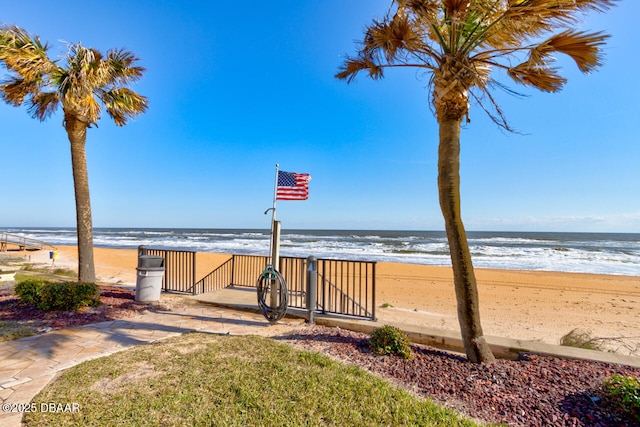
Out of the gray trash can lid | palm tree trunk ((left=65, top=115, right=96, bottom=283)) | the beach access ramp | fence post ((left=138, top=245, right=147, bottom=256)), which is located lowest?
A: the beach access ramp

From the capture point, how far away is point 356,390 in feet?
9.89

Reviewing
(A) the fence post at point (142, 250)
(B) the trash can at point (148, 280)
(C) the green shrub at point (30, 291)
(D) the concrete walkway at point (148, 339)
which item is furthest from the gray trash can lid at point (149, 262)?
(C) the green shrub at point (30, 291)

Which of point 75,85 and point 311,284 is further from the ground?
point 75,85

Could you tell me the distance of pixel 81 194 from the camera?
7.34 m

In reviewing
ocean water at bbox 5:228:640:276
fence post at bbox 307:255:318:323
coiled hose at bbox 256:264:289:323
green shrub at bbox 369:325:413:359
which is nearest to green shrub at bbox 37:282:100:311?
coiled hose at bbox 256:264:289:323

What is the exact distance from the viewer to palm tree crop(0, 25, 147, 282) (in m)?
6.63

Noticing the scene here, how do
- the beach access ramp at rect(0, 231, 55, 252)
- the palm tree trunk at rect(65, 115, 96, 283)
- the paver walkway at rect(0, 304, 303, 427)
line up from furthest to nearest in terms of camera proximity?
the beach access ramp at rect(0, 231, 55, 252) → the palm tree trunk at rect(65, 115, 96, 283) → the paver walkway at rect(0, 304, 303, 427)

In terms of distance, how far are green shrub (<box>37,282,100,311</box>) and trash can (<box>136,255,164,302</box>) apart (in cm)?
81

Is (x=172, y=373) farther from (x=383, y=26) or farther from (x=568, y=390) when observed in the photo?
(x=383, y=26)

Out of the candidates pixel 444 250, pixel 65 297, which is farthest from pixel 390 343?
pixel 444 250

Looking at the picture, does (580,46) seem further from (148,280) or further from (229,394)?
(148,280)

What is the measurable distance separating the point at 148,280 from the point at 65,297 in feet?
4.60

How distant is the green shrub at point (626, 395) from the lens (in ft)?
8.20

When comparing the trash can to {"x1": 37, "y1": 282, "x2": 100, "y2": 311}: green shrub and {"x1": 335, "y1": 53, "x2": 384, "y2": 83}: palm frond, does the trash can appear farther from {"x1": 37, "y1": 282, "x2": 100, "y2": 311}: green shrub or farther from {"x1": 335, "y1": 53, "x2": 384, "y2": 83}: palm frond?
{"x1": 335, "y1": 53, "x2": 384, "y2": 83}: palm frond
